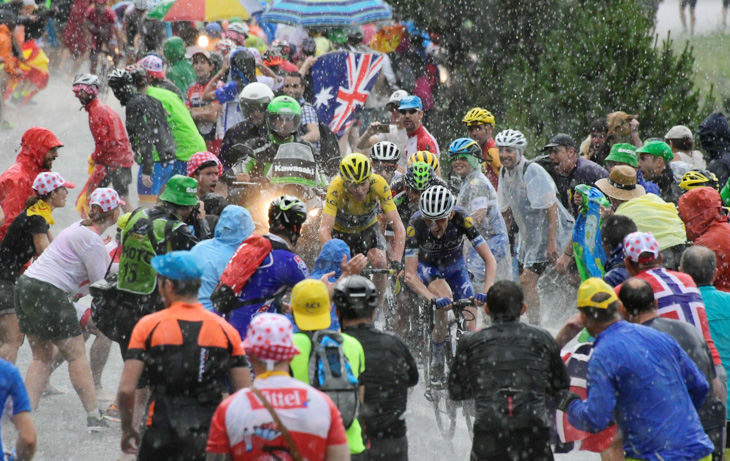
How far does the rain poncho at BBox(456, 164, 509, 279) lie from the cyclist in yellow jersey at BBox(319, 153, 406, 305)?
109 cm

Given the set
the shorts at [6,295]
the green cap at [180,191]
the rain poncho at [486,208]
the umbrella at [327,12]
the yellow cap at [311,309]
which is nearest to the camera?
the yellow cap at [311,309]

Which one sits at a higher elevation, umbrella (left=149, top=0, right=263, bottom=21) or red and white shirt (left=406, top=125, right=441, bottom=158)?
umbrella (left=149, top=0, right=263, bottom=21)

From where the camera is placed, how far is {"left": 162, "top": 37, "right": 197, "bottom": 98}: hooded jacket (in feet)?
54.5

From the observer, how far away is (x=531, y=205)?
476 inches

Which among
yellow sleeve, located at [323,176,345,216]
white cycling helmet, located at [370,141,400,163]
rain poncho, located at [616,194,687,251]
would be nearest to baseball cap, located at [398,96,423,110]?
white cycling helmet, located at [370,141,400,163]

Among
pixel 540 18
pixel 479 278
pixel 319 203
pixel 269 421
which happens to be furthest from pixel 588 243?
pixel 540 18

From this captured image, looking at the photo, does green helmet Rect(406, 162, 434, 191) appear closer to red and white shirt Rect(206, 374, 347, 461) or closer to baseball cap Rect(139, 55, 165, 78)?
baseball cap Rect(139, 55, 165, 78)

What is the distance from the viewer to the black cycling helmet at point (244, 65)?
14797 millimetres

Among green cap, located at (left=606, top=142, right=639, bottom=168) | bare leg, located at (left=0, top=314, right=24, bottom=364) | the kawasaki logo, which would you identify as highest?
green cap, located at (left=606, top=142, right=639, bottom=168)

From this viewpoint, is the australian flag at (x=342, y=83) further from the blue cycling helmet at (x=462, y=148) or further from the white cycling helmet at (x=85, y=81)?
the blue cycling helmet at (x=462, y=148)

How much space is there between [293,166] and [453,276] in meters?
2.34

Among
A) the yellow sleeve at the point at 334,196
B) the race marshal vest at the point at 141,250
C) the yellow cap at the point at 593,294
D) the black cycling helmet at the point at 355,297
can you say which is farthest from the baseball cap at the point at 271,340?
the yellow sleeve at the point at 334,196

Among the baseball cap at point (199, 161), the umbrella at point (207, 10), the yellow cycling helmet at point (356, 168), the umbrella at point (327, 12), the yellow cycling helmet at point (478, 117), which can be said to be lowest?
the yellow cycling helmet at point (356, 168)

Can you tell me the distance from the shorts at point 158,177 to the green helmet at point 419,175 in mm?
3502
